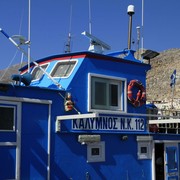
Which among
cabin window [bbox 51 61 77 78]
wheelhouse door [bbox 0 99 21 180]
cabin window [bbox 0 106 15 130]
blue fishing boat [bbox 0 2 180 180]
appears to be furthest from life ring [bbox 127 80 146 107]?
cabin window [bbox 0 106 15 130]

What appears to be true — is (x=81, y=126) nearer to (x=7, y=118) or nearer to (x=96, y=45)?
(x=7, y=118)

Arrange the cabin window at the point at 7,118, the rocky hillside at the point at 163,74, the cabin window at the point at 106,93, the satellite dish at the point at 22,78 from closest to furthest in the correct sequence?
the cabin window at the point at 7,118, the satellite dish at the point at 22,78, the cabin window at the point at 106,93, the rocky hillside at the point at 163,74

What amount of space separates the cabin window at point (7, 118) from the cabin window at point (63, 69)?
6.30 ft

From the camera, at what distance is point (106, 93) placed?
934 cm

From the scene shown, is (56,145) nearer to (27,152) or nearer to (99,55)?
(27,152)

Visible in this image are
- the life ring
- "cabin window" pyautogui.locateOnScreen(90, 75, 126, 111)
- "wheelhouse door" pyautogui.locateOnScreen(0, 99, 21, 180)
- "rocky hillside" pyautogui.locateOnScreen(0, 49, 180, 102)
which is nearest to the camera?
"wheelhouse door" pyautogui.locateOnScreen(0, 99, 21, 180)

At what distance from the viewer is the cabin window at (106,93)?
29.9 ft

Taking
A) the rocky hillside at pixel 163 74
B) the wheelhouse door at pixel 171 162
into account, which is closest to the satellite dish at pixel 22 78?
the wheelhouse door at pixel 171 162

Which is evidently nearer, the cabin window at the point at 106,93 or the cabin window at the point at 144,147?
the cabin window at the point at 106,93

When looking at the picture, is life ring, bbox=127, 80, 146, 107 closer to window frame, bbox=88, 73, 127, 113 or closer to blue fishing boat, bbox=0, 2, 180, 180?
blue fishing boat, bbox=0, 2, 180, 180

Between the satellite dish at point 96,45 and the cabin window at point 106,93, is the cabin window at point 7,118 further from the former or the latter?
the satellite dish at point 96,45

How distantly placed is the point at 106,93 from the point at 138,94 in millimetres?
1109

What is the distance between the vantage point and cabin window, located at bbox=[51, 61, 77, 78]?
914cm

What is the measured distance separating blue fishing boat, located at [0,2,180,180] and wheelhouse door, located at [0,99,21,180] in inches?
0.7
